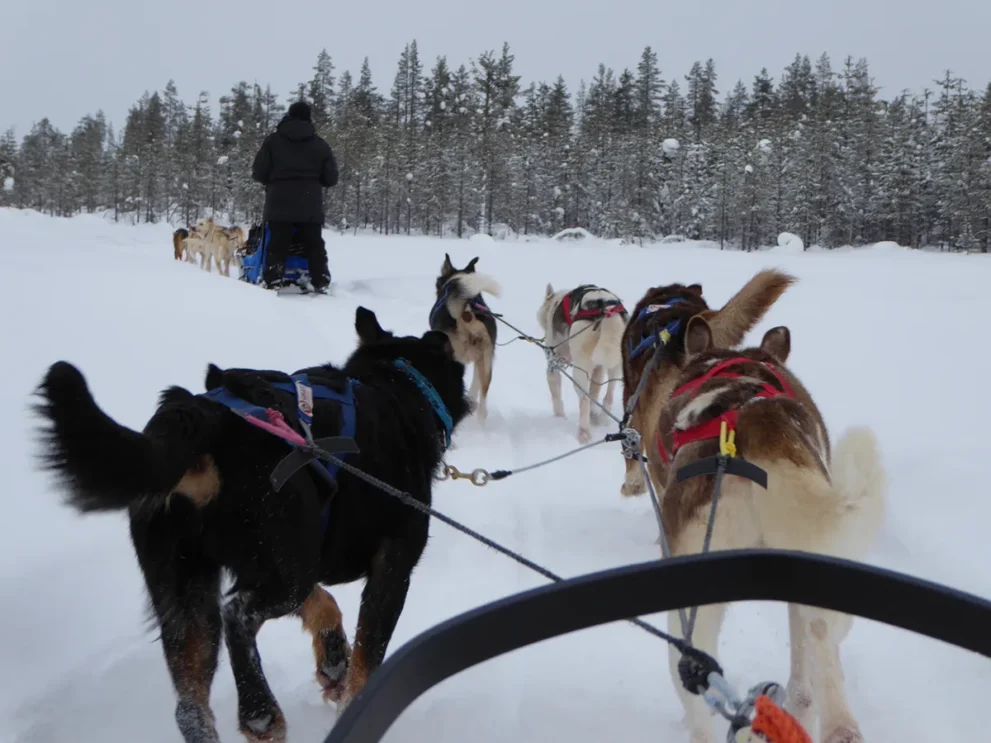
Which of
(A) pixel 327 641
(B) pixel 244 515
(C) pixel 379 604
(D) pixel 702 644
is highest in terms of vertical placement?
(B) pixel 244 515

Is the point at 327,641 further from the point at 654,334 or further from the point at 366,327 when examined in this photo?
the point at 654,334

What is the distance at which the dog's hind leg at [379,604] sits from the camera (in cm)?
210

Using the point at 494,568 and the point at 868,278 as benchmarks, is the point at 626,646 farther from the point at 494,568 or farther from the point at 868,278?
the point at 868,278

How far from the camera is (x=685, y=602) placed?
1.08m

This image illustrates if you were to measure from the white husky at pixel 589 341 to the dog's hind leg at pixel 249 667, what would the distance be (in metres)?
3.96

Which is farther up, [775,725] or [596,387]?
[775,725]

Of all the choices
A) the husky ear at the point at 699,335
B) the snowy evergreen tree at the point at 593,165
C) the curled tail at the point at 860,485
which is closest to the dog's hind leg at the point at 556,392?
the husky ear at the point at 699,335

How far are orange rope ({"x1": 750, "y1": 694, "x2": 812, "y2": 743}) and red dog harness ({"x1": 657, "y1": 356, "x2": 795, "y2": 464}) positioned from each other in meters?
1.06

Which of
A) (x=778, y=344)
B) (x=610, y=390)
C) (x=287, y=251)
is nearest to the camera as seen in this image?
(x=778, y=344)

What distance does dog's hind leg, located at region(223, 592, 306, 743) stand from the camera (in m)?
1.89

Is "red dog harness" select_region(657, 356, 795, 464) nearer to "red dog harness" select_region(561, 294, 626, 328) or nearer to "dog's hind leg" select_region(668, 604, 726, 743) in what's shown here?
"dog's hind leg" select_region(668, 604, 726, 743)

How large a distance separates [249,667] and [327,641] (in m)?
0.45

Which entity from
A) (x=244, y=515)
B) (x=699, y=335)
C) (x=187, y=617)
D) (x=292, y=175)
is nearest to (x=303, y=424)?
(x=244, y=515)

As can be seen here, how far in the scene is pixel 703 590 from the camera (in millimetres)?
1091
